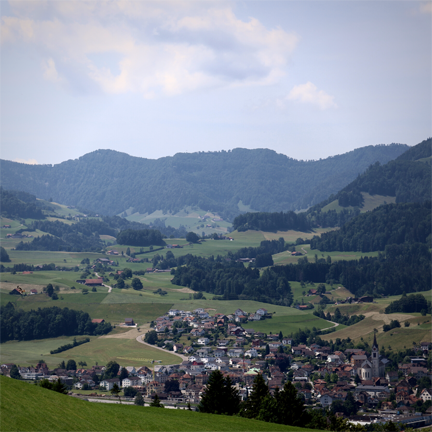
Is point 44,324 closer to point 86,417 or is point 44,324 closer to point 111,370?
point 111,370

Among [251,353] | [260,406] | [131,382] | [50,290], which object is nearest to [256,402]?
[260,406]

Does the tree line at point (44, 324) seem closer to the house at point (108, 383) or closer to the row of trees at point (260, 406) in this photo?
the house at point (108, 383)

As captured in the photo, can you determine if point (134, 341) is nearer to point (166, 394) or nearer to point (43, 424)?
→ point (166, 394)

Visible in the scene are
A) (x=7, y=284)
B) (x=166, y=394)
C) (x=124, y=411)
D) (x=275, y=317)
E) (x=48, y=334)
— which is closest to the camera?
(x=124, y=411)

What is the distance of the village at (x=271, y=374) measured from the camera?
10019 centimetres

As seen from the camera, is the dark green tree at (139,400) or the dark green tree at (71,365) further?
the dark green tree at (71,365)

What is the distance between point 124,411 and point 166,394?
63.5 m

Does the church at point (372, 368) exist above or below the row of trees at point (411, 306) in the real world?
below

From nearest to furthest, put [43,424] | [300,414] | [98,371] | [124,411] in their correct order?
[43,424] < [124,411] < [300,414] < [98,371]

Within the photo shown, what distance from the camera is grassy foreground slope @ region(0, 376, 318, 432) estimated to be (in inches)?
1362

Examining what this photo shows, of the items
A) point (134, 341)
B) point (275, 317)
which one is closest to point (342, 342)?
point (275, 317)

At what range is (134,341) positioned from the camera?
468 ft

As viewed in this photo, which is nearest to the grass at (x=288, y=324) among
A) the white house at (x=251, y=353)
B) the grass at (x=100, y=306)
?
the white house at (x=251, y=353)

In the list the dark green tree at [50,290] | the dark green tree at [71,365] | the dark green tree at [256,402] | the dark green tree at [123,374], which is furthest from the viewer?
the dark green tree at [50,290]
